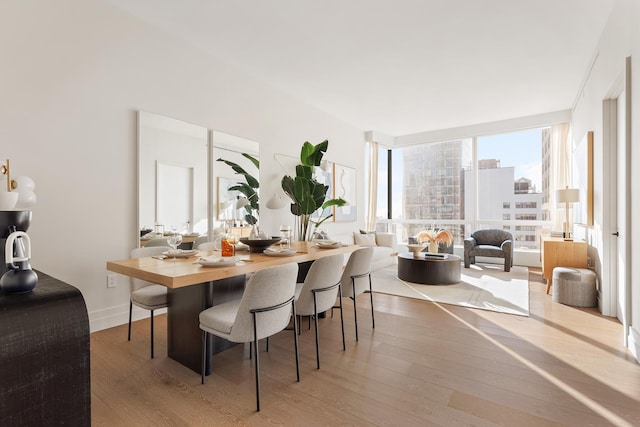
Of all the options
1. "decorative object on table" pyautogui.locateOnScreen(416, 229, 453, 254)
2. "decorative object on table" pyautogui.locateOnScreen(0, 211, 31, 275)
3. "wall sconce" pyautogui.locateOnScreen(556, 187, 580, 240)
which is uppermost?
"wall sconce" pyautogui.locateOnScreen(556, 187, 580, 240)

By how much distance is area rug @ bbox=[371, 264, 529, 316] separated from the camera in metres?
3.67

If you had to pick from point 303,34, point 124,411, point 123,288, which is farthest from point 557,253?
point 123,288

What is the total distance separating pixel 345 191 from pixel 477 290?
320 cm

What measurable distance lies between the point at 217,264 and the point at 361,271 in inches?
51.6

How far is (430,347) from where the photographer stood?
2539 mm

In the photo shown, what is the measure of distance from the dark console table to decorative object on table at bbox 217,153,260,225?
3071mm

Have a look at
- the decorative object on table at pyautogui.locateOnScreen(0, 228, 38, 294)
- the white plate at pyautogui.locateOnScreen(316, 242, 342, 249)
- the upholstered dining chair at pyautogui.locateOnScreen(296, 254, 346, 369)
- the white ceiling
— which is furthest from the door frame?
the decorative object on table at pyautogui.locateOnScreen(0, 228, 38, 294)

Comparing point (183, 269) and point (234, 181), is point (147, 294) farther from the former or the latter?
point (234, 181)

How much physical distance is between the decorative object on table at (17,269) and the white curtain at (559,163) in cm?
713

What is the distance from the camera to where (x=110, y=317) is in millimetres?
2963

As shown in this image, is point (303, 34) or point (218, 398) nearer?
point (218, 398)

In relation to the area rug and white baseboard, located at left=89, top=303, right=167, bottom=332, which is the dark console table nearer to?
white baseboard, located at left=89, top=303, right=167, bottom=332

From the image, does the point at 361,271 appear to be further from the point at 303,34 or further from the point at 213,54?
the point at 213,54

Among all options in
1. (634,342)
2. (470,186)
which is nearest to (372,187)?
(470,186)
